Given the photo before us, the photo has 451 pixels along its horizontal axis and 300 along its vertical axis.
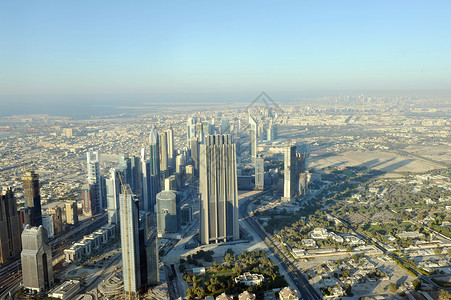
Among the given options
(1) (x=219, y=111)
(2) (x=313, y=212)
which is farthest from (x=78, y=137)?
(2) (x=313, y=212)

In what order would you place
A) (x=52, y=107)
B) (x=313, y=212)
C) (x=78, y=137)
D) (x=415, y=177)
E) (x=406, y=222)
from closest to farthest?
(x=406, y=222)
(x=313, y=212)
(x=415, y=177)
(x=78, y=137)
(x=52, y=107)

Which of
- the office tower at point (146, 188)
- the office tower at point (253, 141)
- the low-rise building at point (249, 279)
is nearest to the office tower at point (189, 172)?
the office tower at point (146, 188)

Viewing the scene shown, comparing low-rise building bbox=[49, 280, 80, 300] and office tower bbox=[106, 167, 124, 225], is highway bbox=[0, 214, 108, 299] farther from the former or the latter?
low-rise building bbox=[49, 280, 80, 300]

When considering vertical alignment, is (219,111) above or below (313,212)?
above

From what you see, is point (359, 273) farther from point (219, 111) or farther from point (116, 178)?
point (219, 111)

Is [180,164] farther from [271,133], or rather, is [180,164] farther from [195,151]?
[271,133]

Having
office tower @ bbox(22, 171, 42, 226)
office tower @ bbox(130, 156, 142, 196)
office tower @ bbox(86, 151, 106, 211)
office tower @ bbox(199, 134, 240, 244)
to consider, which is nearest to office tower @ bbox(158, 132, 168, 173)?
office tower @ bbox(130, 156, 142, 196)
